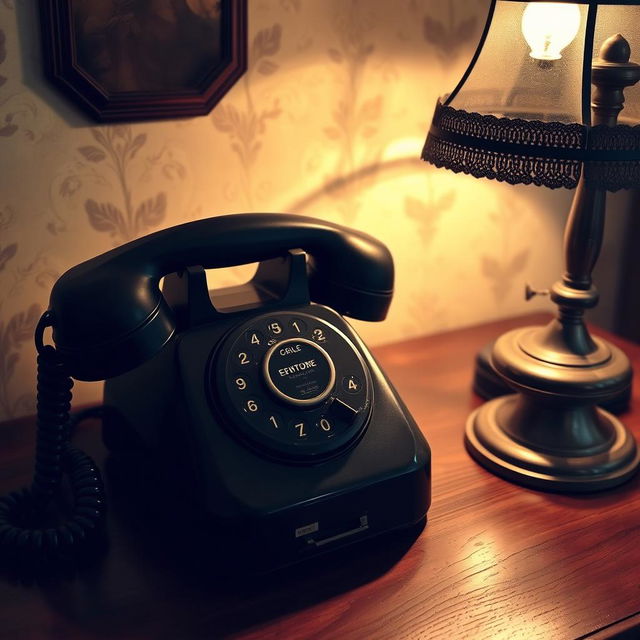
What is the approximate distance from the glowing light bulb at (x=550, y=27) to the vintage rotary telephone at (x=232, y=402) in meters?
0.28

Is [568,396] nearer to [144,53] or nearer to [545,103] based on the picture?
[545,103]

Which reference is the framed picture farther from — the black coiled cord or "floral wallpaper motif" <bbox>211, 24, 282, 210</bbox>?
the black coiled cord

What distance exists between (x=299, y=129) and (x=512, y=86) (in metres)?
0.33

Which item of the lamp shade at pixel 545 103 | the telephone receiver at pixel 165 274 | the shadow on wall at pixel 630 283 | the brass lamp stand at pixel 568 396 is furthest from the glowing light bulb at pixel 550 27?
the shadow on wall at pixel 630 283

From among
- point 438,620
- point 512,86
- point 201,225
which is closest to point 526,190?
point 512,86

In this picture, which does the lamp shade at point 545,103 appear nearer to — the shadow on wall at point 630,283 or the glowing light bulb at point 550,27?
the glowing light bulb at point 550,27

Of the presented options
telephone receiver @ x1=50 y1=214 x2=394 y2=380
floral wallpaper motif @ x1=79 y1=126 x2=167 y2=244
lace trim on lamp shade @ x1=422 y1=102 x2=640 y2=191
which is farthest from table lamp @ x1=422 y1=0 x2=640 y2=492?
floral wallpaper motif @ x1=79 y1=126 x2=167 y2=244

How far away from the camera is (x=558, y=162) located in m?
0.77

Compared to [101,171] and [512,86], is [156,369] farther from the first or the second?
[512,86]

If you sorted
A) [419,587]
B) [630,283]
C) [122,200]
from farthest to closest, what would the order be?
1. [630,283]
2. [122,200]
3. [419,587]

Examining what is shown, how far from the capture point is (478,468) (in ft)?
3.10

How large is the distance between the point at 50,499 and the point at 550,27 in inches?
26.8

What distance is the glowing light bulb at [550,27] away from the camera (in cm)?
81

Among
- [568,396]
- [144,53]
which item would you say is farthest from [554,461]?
[144,53]
